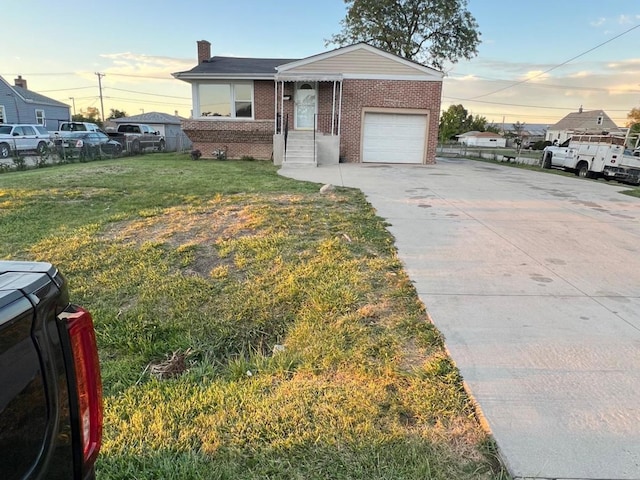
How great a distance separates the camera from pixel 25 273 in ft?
3.85

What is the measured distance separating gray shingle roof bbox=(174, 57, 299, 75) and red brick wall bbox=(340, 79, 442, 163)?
3.49 m

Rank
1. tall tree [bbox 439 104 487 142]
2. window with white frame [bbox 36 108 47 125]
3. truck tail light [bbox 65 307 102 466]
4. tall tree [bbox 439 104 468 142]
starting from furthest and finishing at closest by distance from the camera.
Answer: tall tree [bbox 439 104 487 142] → tall tree [bbox 439 104 468 142] → window with white frame [bbox 36 108 47 125] → truck tail light [bbox 65 307 102 466]

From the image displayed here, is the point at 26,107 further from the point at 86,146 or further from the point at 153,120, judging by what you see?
the point at 86,146

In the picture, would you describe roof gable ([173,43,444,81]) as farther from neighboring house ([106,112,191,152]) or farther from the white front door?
neighboring house ([106,112,191,152])

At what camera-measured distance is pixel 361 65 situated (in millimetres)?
17562

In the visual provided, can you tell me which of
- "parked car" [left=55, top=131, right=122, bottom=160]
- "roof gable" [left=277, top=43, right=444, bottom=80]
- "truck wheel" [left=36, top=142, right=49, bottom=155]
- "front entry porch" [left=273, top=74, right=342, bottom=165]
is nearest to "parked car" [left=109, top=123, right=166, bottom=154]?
"parked car" [left=55, top=131, right=122, bottom=160]

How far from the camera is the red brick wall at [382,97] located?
17.8m

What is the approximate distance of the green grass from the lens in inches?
84.7

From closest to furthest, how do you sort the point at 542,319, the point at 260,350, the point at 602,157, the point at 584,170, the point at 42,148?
the point at 260,350, the point at 542,319, the point at 602,157, the point at 584,170, the point at 42,148

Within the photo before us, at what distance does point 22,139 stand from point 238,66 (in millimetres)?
11304

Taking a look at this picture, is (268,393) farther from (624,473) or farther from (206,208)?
(206,208)

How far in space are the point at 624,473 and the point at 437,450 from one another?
0.85 m

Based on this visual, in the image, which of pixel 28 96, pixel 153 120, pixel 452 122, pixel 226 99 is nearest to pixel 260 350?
pixel 226 99

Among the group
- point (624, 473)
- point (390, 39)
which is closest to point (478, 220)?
point (624, 473)
